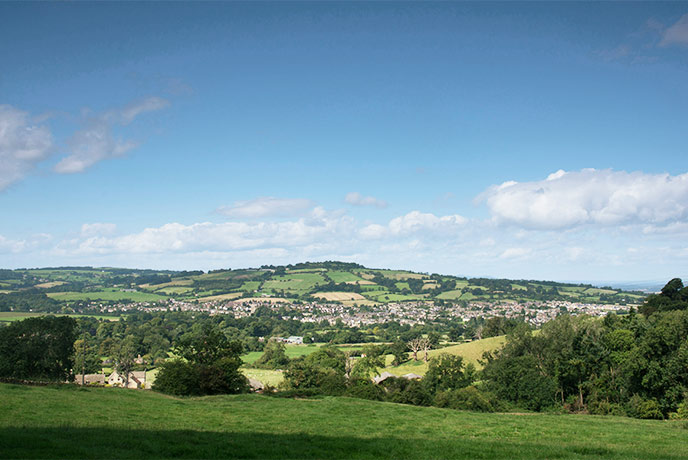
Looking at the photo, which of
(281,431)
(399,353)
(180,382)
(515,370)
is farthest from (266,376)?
(281,431)

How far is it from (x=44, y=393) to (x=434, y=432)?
2319cm

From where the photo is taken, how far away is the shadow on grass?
14.2 m

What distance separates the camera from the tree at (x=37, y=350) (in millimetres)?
56031

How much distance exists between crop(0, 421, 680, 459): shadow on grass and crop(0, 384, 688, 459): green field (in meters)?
0.04

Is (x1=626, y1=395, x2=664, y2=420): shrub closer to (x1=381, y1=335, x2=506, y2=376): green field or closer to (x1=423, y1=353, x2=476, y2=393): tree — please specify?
(x1=423, y1=353, x2=476, y2=393): tree

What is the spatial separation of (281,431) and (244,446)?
441cm

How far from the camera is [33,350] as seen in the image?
5688 cm

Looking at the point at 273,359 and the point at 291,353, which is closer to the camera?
→ the point at 273,359

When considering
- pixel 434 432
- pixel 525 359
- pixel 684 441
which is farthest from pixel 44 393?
pixel 525 359

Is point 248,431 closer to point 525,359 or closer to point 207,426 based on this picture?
point 207,426

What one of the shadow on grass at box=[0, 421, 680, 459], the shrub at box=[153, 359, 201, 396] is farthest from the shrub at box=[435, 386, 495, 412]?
the shadow on grass at box=[0, 421, 680, 459]

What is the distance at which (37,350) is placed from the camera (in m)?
57.2

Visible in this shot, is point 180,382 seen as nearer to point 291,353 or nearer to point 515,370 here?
point 515,370

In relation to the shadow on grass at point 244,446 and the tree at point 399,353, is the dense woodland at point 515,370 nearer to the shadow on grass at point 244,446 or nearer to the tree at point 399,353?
the shadow on grass at point 244,446
